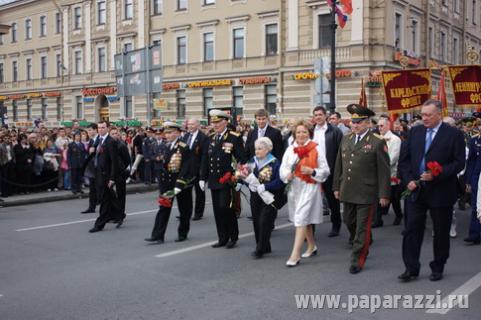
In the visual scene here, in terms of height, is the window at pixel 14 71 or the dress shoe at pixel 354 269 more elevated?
the window at pixel 14 71

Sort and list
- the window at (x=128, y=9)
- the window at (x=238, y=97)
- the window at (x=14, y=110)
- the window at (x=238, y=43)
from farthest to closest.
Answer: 1. the window at (x=14, y=110)
2. the window at (x=128, y=9)
3. the window at (x=238, y=97)
4. the window at (x=238, y=43)

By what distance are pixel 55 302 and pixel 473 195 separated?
629cm

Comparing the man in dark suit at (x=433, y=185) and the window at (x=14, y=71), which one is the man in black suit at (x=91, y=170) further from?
the window at (x=14, y=71)

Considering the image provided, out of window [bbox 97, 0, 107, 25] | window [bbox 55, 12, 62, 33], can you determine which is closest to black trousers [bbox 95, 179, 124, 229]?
window [bbox 97, 0, 107, 25]

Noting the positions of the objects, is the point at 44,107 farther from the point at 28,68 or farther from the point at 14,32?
the point at 14,32

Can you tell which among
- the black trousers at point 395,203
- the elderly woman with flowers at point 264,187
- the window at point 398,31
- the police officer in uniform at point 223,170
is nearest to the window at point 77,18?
the window at point 398,31

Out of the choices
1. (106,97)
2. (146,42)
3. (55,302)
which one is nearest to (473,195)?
(55,302)

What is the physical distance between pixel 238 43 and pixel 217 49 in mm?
1664

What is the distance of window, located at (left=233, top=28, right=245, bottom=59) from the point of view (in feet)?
124

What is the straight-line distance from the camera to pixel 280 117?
116 feet

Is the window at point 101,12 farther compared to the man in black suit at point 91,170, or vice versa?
the window at point 101,12

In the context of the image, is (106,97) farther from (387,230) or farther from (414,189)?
(414,189)

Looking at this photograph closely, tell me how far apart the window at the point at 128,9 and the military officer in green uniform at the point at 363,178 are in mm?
39409

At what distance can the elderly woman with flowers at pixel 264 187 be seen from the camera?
25.5 ft
